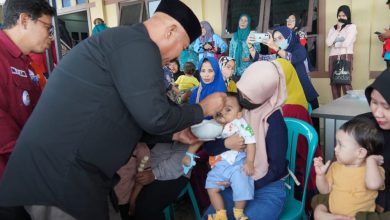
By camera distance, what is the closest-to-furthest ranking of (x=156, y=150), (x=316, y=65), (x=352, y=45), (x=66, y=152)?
(x=66, y=152) → (x=156, y=150) → (x=352, y=45) → (x=316, y=65)

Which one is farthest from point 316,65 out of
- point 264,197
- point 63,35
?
point 264,197

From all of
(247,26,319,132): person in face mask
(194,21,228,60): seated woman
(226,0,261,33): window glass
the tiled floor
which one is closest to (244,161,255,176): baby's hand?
the tiled floor

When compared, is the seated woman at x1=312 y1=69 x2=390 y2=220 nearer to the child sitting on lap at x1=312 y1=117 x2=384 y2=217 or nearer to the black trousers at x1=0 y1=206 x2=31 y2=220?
the child sitting on lap at x1=312 y1=117 x2=384 y2=217

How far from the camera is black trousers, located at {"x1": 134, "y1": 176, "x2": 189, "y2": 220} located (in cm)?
185

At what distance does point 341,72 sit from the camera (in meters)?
5.00

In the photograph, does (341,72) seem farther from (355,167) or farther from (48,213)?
(48,213)

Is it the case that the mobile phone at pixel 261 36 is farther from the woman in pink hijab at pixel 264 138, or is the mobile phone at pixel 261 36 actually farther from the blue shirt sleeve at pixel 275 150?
the blue shirt sleeve at pixel 275 150

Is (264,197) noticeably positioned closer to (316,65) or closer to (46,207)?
(46,207)

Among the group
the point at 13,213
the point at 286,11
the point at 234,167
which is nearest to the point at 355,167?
the point at 234,167

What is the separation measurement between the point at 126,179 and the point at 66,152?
→ 817mm

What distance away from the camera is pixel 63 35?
138 inches

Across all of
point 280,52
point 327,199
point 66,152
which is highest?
point 280,52

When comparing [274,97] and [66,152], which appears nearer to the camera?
[66,152]

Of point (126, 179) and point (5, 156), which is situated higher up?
point (5, 156)
